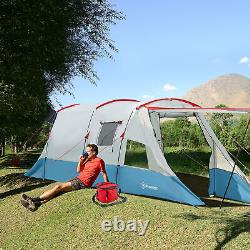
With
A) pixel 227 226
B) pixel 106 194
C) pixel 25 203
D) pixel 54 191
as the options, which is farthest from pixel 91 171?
pixel 227 226

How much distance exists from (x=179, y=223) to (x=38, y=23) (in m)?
7.11

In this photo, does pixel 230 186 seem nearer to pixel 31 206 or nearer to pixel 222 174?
pixel 222 174

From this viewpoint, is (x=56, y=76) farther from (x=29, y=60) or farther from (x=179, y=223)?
(x=179, y=223)

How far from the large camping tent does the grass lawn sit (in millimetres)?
440

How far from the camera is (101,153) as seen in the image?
1135cm

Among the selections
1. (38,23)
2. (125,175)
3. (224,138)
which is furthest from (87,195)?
(224,138)

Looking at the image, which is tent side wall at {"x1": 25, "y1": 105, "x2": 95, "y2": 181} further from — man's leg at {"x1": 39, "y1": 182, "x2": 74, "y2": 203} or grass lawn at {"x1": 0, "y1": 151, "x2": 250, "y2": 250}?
man's leg at {"x1": 39, "y1": 182, "x2": 74, "y2": 203}

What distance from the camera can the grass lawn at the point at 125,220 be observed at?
23.8 ft

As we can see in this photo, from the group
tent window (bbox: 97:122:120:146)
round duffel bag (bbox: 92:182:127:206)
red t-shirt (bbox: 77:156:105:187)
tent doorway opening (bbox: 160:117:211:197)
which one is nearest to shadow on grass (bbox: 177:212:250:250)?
round duffel bag (bbox: 92:182:127:206)

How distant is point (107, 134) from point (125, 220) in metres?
3.73

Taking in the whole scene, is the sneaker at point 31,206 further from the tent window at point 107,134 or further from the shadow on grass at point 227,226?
the shadow on grass at point 227,226

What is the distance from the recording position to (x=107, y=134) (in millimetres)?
11508

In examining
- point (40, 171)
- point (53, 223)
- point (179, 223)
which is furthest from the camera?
point (40, 171)

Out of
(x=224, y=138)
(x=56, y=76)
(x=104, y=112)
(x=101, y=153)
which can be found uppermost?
(x=56, y=76)
